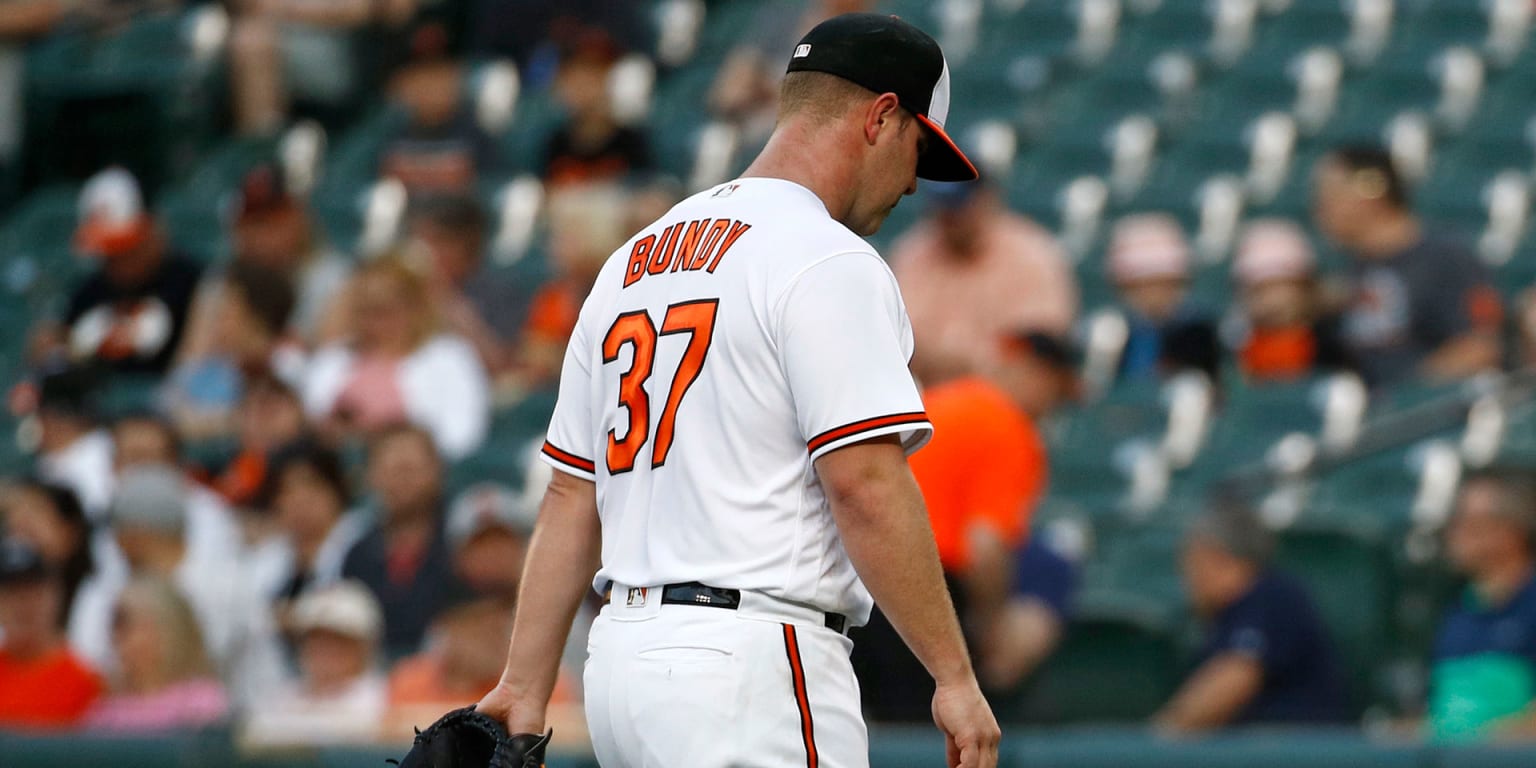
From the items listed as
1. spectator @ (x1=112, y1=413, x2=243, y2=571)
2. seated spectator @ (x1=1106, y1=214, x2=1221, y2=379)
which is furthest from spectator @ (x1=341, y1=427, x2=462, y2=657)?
seated spectator @ (x1=1106, y1=214, x2=1221, y2=379)

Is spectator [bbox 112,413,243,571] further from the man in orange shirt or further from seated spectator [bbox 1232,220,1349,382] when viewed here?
seated spectator [bbox 1232,220,1349,382]

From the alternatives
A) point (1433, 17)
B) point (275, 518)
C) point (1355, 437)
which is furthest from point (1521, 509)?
point (1433, 17)

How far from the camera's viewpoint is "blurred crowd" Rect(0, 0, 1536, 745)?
6.33 m

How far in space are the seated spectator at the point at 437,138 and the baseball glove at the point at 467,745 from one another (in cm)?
730

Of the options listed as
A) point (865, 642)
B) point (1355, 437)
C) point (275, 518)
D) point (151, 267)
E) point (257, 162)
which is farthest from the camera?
point (257, 162)

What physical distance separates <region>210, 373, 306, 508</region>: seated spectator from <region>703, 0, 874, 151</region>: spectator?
274cm

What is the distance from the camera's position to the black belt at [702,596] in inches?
129

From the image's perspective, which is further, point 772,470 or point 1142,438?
point 1142,438

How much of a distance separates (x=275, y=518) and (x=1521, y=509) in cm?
441

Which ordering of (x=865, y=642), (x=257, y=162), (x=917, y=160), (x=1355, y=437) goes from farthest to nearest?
(x=257, y=162) → (x=1355, y=437) → (x=865, y=642) → (x=917, y=160)

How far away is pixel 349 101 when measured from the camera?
40.3 ft

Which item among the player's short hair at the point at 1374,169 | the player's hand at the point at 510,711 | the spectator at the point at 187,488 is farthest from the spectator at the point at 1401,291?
the player's hand at the point at 510,711

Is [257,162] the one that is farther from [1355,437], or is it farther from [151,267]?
[1355,437]

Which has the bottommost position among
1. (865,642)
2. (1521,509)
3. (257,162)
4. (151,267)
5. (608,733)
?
(608,733)
